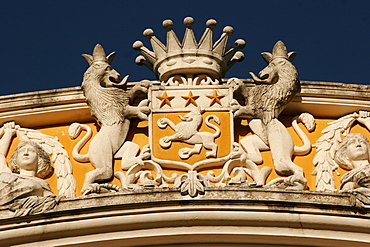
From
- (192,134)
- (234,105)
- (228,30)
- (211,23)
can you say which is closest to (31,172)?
(192,134)

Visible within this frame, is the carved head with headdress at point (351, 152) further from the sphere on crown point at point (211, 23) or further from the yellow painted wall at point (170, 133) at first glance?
the sphere on crown point at point (211, 23)

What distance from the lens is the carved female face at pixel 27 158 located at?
18.7m

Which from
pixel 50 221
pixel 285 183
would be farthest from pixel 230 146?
pixel 50 221

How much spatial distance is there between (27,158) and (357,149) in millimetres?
3776

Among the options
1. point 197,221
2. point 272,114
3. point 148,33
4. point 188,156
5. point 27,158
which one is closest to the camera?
point 197,221

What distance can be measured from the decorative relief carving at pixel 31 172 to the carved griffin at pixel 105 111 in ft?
0.79

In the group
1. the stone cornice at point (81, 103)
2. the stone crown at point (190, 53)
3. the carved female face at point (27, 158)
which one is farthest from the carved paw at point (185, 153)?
the carved female face at point (27, 158)

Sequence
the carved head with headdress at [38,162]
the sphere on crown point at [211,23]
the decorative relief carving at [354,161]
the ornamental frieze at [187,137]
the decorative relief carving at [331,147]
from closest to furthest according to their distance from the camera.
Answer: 1. the decorative relief carving at [354,161]
2. the ornamental frieze at [187,137]
3. the decorative relief carving at [331,147]
4. the carved head with headdress at [38,162]
5. the sphere on crown point at [211,23]

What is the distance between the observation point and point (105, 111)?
1891 cm

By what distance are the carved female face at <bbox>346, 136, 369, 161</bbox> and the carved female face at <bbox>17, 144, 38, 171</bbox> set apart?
11.8ft

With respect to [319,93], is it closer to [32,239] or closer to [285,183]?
A: [285,183]

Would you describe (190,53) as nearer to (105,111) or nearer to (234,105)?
(234,105)

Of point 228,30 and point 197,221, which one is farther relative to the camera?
point 228,30

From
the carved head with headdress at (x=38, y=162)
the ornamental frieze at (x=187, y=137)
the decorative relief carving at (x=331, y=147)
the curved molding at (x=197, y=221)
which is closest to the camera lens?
the curved molding at (x=197, y=221)
